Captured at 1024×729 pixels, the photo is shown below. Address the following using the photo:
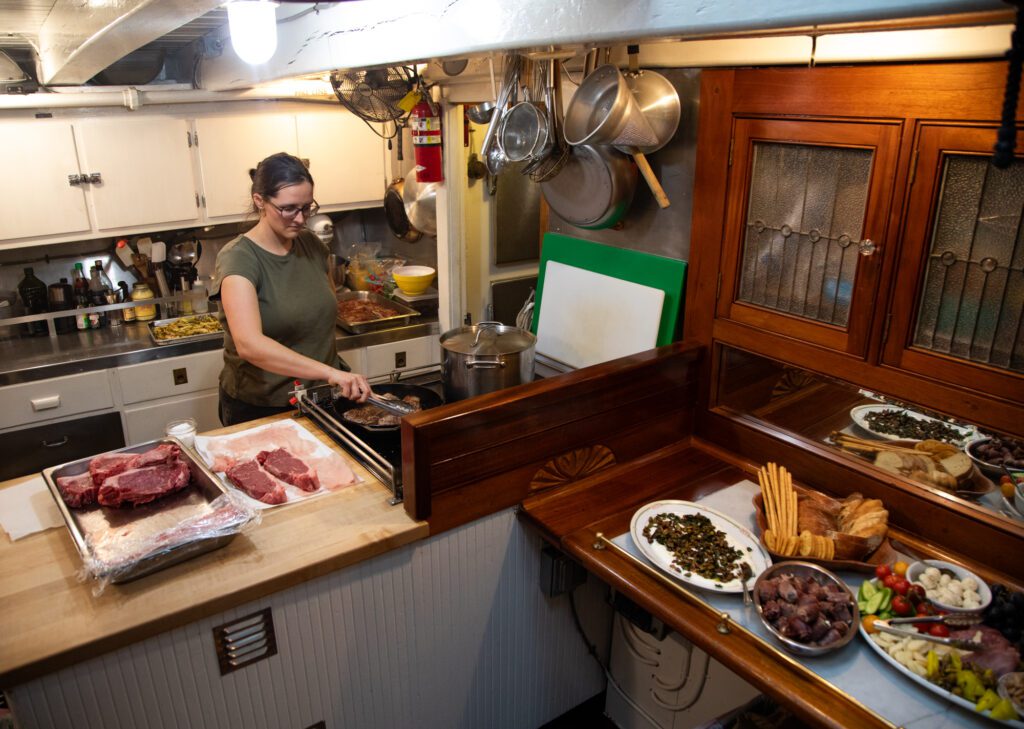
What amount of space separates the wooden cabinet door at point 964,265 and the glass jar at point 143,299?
10.8 feet

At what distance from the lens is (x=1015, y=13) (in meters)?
0.98

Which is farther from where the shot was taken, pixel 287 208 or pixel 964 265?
pixel 287 208

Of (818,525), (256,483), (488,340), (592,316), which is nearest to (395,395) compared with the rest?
(488,340)

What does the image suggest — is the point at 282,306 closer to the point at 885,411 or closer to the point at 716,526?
the point at 716,526

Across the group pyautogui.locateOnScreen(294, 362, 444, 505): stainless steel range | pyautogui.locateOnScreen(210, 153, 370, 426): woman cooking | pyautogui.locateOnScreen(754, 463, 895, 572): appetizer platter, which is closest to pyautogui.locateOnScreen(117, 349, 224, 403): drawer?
pyautogui.locateOnScreen(210, 153, 370, 426): woman cooking

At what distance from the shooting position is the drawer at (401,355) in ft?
12.3

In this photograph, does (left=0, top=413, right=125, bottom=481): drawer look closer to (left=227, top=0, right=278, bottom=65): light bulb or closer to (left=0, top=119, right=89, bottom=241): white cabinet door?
(left=0, top=119, right=89, bottom=241): white cabinet door

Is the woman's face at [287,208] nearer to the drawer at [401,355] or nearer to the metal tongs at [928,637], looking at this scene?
the drawer at [401,355]

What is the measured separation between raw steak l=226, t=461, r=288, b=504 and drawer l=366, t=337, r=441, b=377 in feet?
5.78

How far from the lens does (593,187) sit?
2.29 m

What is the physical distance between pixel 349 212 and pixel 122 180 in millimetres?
1316

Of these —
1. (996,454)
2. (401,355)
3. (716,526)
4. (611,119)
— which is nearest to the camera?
(996,454)

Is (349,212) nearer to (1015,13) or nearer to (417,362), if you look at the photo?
(417,362)

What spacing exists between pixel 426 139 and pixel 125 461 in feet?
6.20
